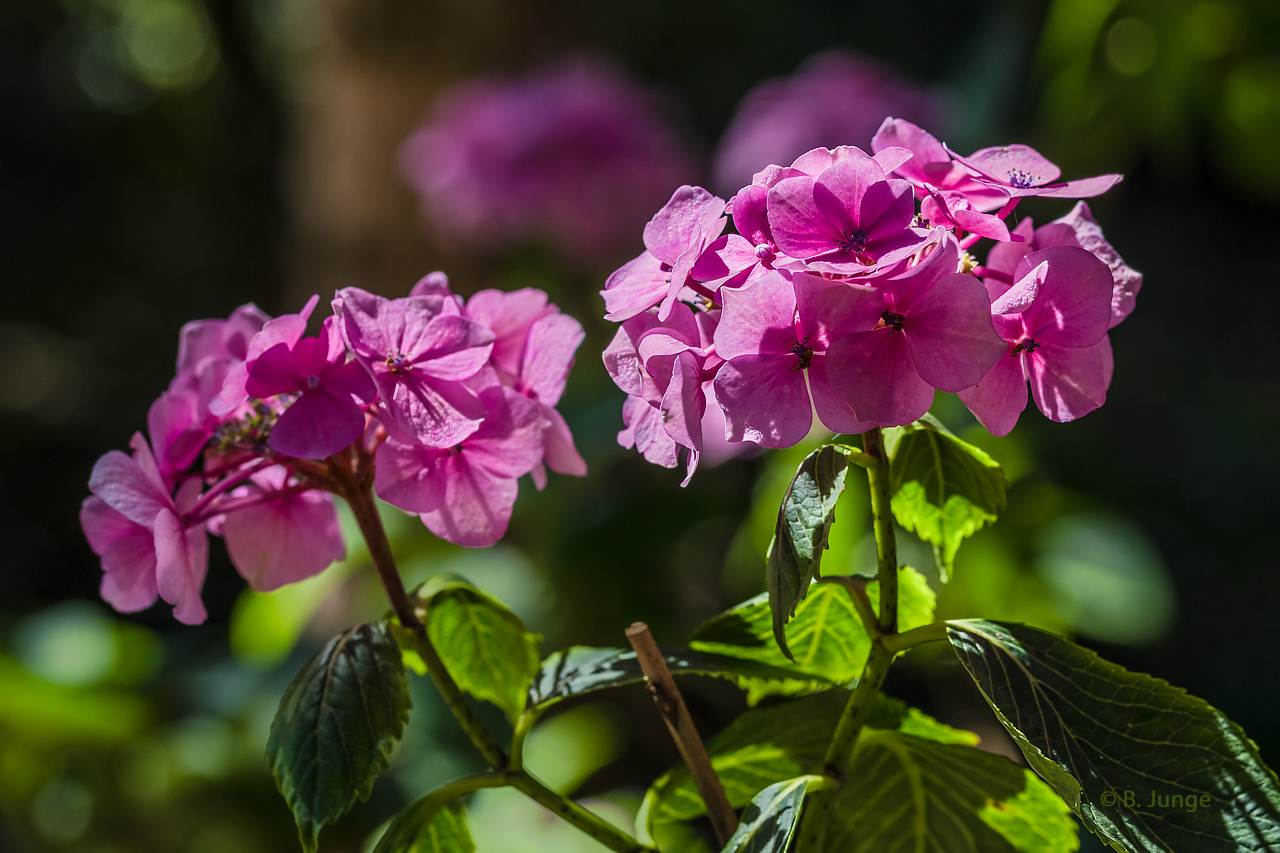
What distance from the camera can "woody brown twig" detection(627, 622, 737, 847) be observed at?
1.29 ft

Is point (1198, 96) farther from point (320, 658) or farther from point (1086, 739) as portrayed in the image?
point (320, 658)

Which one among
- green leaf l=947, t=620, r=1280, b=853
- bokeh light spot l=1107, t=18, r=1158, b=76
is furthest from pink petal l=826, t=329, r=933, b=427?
Result: bokeh light spot l=1107, t=18, r=1158, b=76

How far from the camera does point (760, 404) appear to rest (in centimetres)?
35

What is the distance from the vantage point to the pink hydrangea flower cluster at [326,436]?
400 mm

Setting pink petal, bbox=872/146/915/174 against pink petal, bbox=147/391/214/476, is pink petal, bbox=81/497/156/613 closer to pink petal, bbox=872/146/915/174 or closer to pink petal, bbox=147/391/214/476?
pink petal, bbox=147/391/214/476

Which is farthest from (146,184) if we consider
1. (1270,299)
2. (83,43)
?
(1270,299)

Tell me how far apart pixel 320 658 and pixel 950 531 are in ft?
0.94

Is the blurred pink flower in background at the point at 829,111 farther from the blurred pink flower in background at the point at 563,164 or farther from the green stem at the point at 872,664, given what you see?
the green stem at the point at 872,664

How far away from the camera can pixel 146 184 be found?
433 cm

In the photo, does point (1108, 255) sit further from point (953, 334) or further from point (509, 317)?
point (509, 317)

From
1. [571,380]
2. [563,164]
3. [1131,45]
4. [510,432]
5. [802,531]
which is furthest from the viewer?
[563,164]

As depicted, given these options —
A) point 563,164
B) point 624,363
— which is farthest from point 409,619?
point 563,164

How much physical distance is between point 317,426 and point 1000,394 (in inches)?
10.7

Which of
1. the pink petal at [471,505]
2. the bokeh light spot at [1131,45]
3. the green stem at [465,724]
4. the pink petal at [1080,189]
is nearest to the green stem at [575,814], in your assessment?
the green stem at [465,724]
